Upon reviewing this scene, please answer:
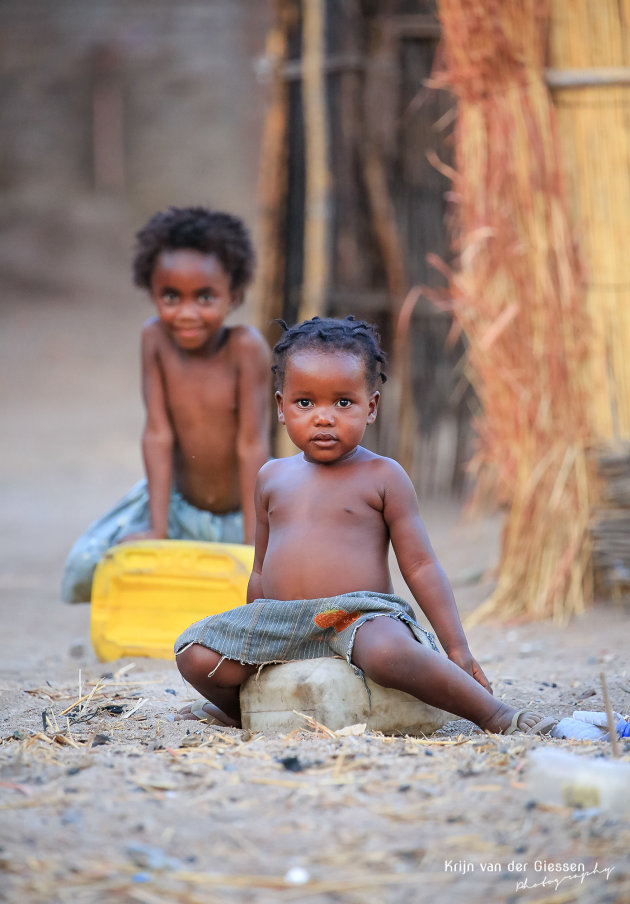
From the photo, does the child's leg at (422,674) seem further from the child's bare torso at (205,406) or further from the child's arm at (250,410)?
the child's bare torso at (205,406)

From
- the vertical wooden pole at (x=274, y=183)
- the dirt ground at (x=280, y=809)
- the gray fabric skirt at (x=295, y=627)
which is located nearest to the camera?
the dirt ground at (x=280, y=809)

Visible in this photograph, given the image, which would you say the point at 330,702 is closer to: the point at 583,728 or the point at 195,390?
the point at 583,728

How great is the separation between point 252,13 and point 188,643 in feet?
49.5

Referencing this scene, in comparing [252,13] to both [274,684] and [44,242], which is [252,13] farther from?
[274,684]

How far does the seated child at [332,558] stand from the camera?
7.51ft

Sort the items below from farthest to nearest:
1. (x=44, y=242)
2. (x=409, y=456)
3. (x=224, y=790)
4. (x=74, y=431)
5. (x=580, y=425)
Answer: (x=44, y=242)
(x=74, y=431)
(x=409, y=456)
(x=580, y=425)
(x=224, y=790)

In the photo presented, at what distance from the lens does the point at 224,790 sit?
1.79 m

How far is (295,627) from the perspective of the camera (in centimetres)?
232

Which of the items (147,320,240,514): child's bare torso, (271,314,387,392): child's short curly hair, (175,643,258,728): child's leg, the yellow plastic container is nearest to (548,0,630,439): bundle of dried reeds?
(147,320,240,514): child's bare torso

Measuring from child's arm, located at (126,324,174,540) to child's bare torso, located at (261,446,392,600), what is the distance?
4.68 feet

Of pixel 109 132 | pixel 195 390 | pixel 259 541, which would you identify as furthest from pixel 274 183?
pixel 109 132

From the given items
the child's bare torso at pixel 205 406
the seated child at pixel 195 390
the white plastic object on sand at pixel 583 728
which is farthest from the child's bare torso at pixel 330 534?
the child's bare torso at pixel 205 406

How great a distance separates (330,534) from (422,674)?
38cm

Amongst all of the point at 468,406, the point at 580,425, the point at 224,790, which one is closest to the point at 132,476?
the point at 468,406
